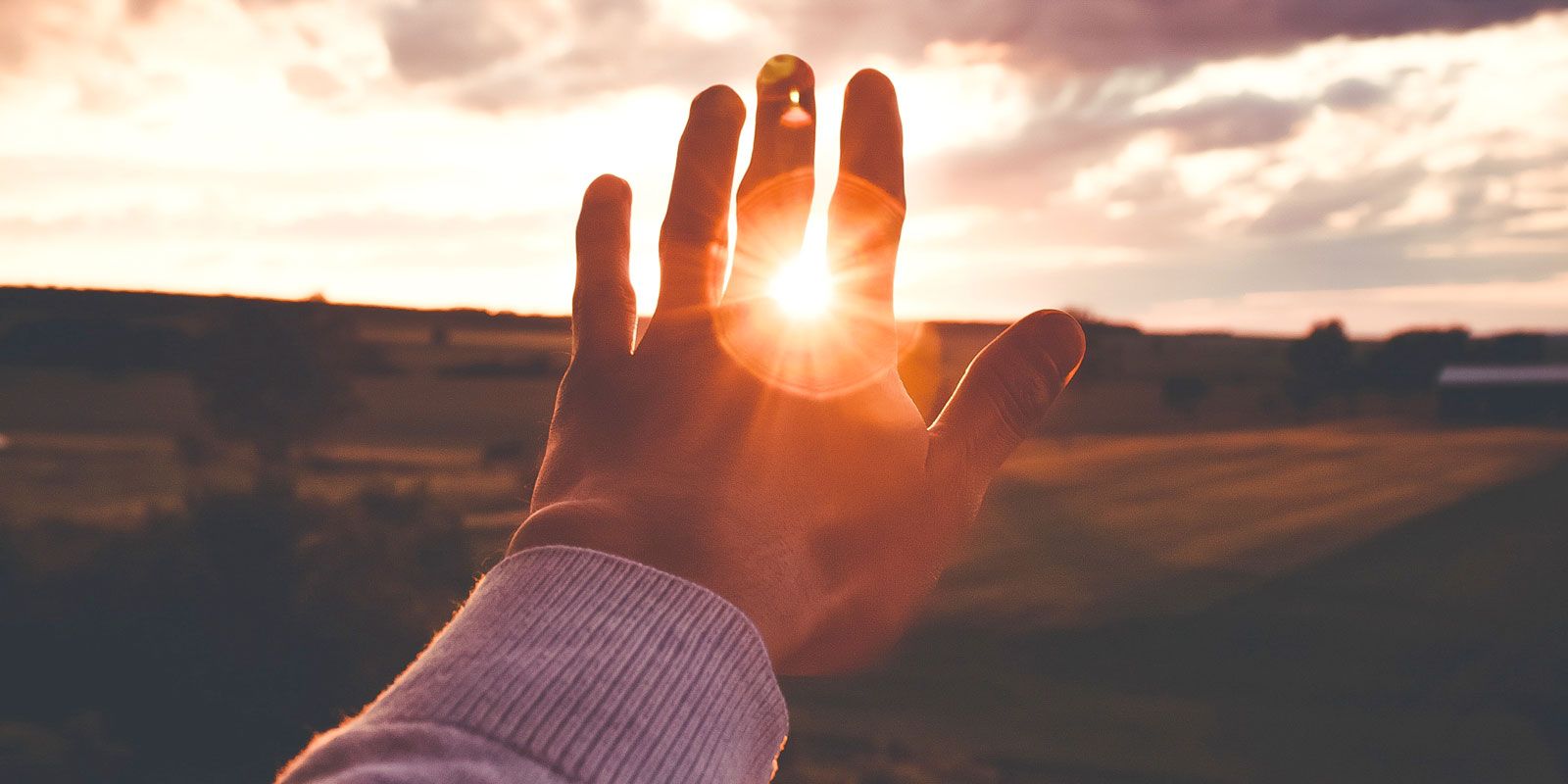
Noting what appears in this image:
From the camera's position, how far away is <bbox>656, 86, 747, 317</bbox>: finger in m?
2.17

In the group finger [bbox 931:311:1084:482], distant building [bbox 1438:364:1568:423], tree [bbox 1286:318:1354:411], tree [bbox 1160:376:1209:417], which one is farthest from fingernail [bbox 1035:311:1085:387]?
tree [bbox 1286:318:1354:411]

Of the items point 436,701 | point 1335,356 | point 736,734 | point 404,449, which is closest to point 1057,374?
point 736,734

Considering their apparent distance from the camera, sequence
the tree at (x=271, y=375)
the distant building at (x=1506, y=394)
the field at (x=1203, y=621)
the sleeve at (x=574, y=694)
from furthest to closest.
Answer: the distant building at (x=1506, y=394) < the tree at (x=271, y=375) < the field at (x=1203, y=621) < the sleeve at (x=574, y=694)

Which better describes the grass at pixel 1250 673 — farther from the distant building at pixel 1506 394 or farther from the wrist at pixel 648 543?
the distant building at pixel 1506 394

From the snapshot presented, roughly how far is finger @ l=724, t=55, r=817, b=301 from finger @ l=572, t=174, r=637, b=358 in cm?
26

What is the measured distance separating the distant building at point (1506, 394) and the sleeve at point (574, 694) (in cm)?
6668

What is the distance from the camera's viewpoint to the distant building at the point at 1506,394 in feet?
176

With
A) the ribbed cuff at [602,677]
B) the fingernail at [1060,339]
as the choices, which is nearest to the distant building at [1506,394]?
the fingernail at [1060,339]

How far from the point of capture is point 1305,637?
2308 cm

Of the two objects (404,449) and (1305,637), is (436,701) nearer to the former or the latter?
(1305,637)

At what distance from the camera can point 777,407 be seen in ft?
6.61

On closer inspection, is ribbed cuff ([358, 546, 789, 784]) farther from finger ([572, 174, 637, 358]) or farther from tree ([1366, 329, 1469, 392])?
tree ([1366, 329, 1469, 392])

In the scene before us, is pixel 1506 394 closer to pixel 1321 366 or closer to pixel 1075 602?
pixel 1321 366

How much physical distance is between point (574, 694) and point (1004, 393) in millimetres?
1478
